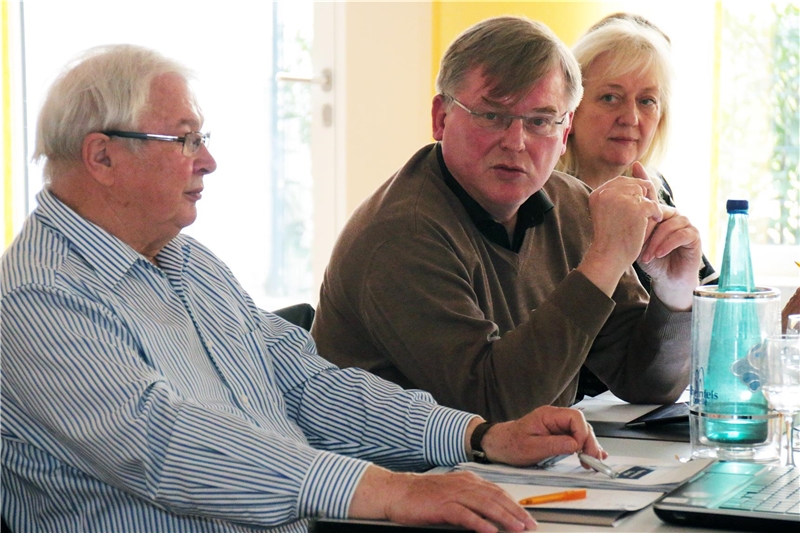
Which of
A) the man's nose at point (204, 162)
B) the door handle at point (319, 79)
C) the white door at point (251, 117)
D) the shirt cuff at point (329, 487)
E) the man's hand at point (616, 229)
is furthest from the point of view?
the white door at point (251, 117)

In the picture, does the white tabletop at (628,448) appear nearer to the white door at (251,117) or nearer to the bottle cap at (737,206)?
the bottle cap at (737,206)

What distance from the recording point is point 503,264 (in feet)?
5.82

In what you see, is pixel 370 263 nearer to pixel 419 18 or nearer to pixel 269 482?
pixel 269 482

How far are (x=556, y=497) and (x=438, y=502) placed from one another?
13 centimetres

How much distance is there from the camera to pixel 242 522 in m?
1.19

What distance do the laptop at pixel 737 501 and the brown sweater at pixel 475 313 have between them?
431 millimetres

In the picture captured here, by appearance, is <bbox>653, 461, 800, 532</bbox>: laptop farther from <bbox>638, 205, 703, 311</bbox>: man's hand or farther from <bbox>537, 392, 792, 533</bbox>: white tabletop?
<bbox>638, 205, 703, 311</bbox>: man's hand

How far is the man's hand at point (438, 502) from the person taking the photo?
1.02m

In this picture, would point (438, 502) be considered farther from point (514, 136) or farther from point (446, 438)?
point (514, 136)

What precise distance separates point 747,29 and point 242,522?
320 cm

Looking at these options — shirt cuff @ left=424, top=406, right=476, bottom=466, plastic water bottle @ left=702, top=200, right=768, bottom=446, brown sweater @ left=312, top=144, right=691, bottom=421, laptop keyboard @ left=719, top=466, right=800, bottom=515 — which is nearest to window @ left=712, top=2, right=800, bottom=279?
brown sweater @ left=312, top=144, right=691, bottom=421

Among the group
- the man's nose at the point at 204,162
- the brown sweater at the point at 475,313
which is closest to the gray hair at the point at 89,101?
the man's nose at the point at 204,162

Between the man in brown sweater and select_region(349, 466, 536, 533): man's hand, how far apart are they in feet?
1.44

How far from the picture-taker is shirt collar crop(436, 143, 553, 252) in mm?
1754
